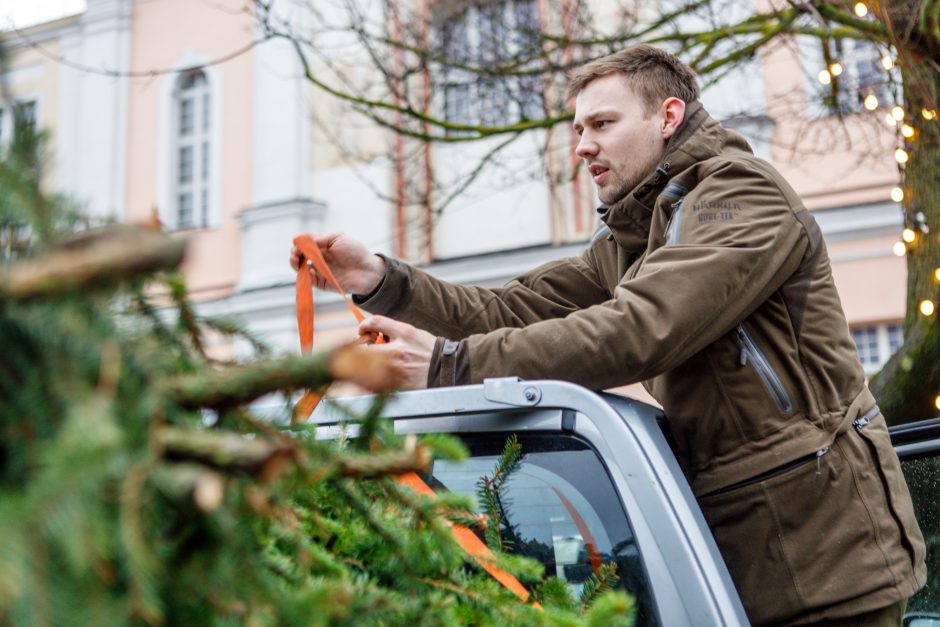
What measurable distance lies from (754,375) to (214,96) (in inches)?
495

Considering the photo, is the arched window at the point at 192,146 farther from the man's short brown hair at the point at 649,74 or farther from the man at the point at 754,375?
the man at the point at 754,375

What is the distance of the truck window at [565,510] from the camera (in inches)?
73.7

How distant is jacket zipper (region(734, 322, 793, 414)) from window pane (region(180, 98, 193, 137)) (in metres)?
13.0

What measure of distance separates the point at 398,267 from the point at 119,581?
2271 millimetres

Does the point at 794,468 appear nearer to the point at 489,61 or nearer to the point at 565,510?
the point at 565,510

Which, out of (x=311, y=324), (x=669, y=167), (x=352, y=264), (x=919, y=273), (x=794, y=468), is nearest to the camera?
(x=794, y=468)

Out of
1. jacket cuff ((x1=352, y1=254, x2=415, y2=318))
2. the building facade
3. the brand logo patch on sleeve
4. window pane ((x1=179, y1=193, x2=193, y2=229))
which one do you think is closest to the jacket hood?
the brand logo patch on sleeve

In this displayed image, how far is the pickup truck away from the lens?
1821mm

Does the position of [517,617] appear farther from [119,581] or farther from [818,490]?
[818,490]

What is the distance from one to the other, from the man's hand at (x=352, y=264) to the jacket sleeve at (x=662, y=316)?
76 cm

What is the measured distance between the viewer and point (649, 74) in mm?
2760

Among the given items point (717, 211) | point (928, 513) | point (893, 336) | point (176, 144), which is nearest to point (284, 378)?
point (717, 211)

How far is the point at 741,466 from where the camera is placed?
6.93 feet

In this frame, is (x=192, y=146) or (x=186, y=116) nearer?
(x=192, y=146)
